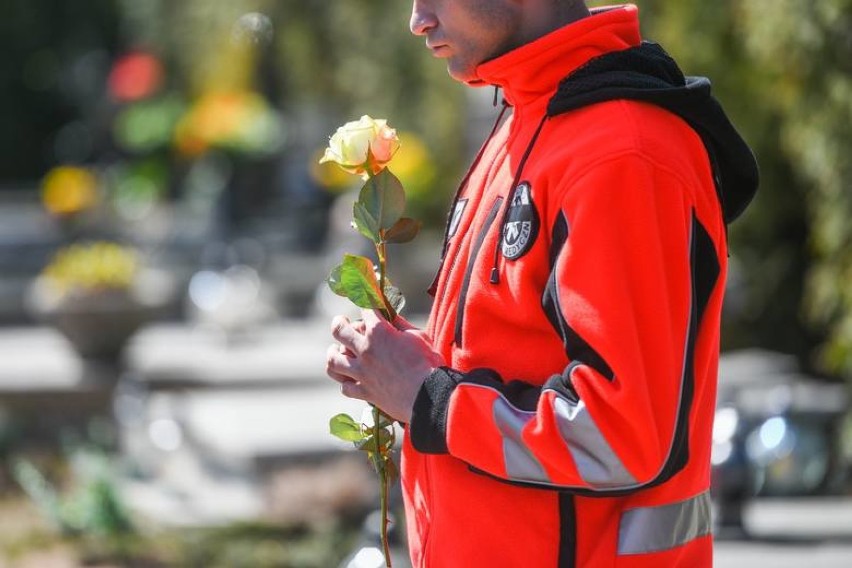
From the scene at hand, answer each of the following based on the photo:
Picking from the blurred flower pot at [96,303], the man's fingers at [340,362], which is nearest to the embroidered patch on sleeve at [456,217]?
the man's fingers at [340,362]

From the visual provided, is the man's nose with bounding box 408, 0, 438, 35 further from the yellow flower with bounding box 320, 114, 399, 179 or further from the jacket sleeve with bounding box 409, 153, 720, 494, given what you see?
the jacket sleeve with bounding box 409, 153, 720, 494

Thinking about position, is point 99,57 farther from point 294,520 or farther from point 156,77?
point 294,520

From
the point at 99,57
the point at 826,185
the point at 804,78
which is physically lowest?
the point at 826,185

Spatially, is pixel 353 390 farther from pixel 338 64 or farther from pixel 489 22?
pixel 338 64

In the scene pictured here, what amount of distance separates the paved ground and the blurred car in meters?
0.12

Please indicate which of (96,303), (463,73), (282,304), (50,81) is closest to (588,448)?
(463,73)

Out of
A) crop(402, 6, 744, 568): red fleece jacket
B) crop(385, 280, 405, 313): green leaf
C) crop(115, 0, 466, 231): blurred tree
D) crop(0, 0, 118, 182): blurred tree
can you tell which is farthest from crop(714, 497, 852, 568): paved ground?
crop(0, 0, 118, 182): blurred tree

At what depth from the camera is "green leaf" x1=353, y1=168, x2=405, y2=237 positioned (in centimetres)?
220

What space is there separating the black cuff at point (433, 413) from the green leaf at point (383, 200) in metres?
0.31

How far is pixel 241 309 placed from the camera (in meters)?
15.3

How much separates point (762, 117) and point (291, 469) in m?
4.20

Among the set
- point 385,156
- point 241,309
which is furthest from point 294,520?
point 241,309

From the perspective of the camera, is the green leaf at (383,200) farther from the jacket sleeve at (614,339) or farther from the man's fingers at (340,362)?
the jacket sleeve at (614,339)

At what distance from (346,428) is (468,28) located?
628 millimetres
